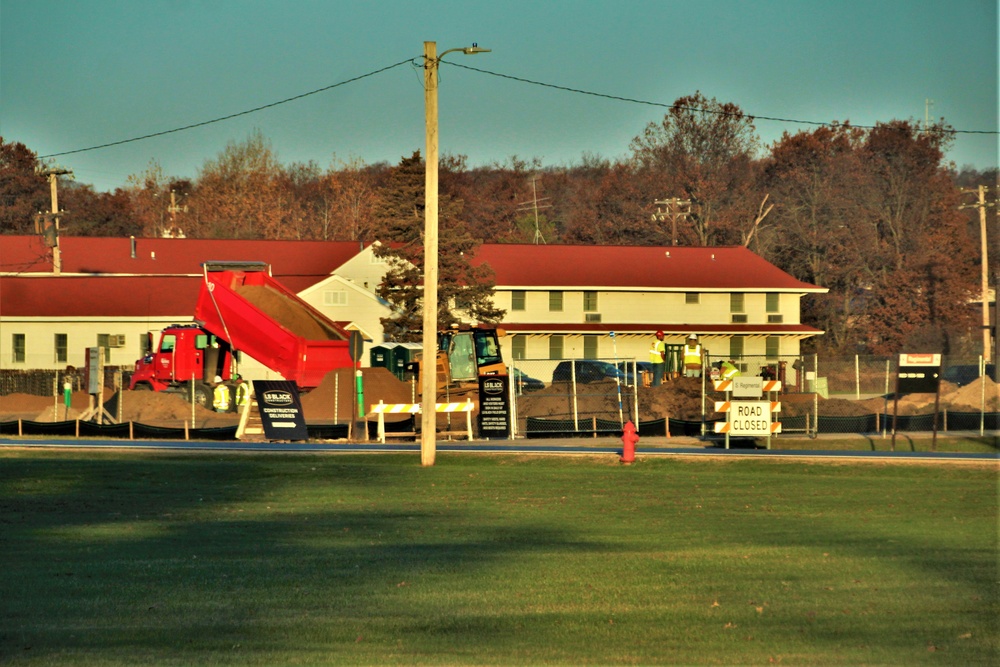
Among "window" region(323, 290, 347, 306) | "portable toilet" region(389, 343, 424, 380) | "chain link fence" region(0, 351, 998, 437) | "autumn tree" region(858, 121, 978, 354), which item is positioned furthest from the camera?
"autumn tree" region(858, 121, 978, 354)

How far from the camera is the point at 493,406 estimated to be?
31.7m

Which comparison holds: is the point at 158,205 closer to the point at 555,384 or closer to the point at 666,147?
the point at 666,147

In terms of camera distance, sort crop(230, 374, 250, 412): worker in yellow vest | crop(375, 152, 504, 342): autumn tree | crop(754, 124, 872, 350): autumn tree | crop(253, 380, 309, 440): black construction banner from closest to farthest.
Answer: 1. crop(253, 380, 309, 440): black construction banner
2. crop(230, 374, 250, 412): worker in yellow vest
3. crop(375, 152, 504, 342): autumn tree
4. crop(754, 124, 872, 350): autumn tree

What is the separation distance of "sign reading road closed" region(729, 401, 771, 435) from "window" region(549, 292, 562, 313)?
4203 centimetres

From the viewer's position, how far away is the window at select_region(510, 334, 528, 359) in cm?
6775

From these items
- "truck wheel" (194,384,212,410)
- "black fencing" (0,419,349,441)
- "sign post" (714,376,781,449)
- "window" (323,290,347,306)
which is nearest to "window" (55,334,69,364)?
"window" (323,290,347,306)

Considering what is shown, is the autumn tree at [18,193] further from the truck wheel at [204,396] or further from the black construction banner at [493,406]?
the black construction banner at [493,406]

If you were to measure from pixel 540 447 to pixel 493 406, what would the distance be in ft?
10.3

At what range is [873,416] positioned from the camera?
33219mm

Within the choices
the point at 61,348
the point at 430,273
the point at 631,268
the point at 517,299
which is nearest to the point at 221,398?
the point at 430,273

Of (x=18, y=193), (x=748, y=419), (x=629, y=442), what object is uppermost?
(x=18, y=193)

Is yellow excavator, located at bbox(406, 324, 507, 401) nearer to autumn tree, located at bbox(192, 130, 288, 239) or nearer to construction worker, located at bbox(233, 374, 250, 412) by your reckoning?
construction worker, located at bbox(233, 374, 250, 412)

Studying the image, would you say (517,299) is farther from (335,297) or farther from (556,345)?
(335,297)

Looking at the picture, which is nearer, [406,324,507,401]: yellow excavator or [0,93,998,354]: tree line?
[406,324,507,401]: yellow excavator
